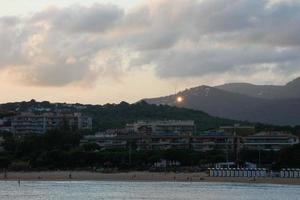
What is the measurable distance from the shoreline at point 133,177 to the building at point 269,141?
1234 inches

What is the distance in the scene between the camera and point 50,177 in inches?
4102

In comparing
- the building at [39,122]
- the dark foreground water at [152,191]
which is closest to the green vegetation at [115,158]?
the dark foreground water at [152,191]

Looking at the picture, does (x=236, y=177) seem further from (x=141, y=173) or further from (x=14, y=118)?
(x=14, y=118)

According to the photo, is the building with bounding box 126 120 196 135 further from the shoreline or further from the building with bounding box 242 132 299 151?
the shoreline

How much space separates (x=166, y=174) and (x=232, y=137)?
3806 cm

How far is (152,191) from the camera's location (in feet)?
255

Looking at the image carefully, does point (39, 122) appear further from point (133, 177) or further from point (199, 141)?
point (133, 177)

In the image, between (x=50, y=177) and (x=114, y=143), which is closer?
(x=50, y=177)

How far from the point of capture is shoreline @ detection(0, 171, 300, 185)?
94.8m

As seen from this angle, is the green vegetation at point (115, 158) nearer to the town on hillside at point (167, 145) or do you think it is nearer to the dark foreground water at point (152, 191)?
the town on hillside at point (167, 145)

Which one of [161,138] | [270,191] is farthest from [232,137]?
[270,191]

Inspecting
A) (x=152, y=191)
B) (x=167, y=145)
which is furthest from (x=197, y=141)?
(x=152, y=191)

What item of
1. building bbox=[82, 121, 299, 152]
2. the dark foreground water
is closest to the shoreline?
the dark foreground water

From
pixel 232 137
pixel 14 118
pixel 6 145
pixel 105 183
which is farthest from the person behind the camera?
pixel 14 118
